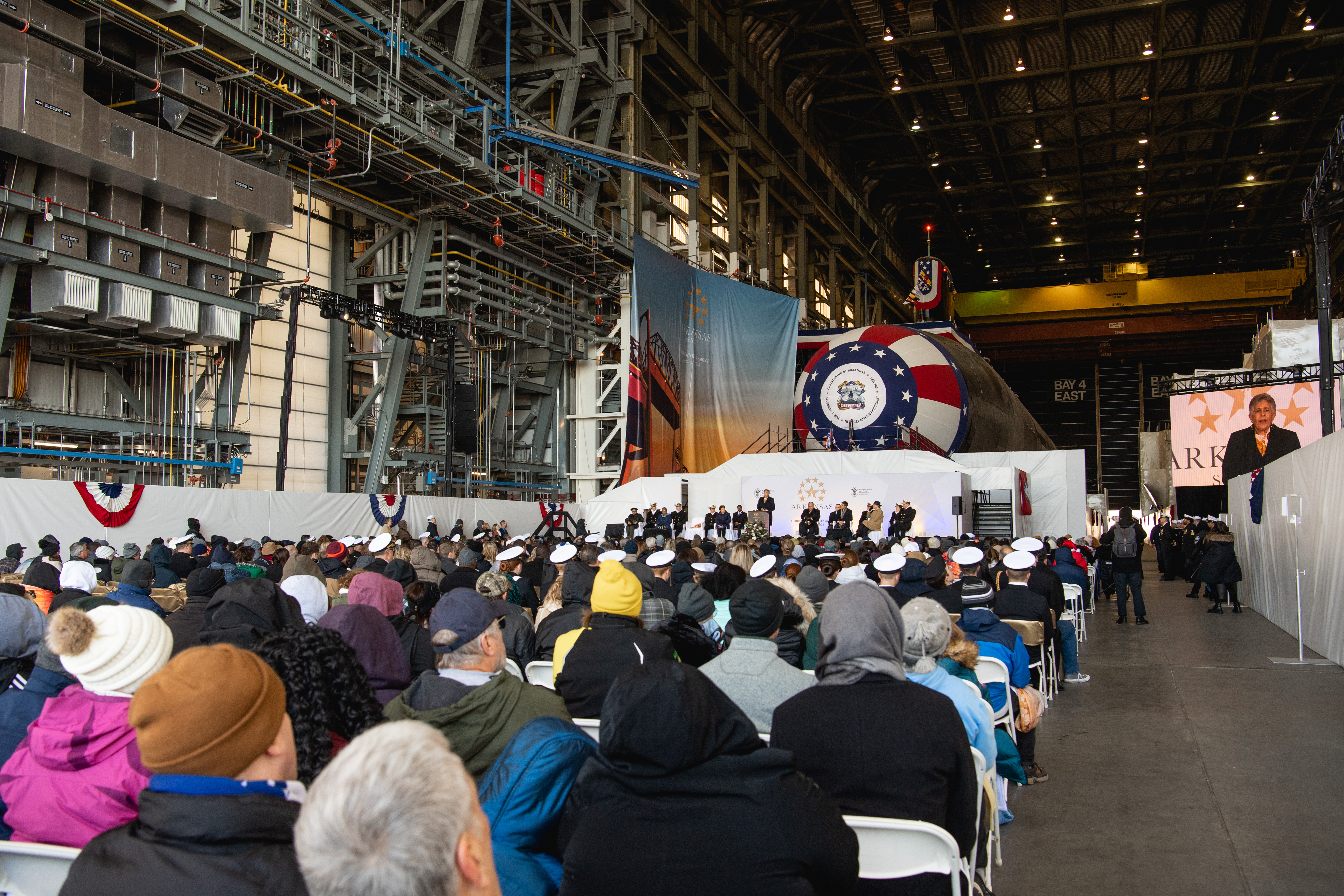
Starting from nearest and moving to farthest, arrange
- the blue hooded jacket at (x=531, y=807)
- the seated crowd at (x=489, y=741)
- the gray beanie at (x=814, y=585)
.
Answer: the seated crowd at (x=489, y=741), the blue hooded jacket at (x=531, y=807), the gray beanie at (x=814, y=585)

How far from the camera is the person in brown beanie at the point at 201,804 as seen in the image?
1511mm

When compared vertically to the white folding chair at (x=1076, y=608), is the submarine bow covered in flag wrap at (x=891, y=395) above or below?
above

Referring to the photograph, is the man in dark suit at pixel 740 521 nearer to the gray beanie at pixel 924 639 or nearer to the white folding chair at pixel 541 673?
the white folding chair at pixel 541 673

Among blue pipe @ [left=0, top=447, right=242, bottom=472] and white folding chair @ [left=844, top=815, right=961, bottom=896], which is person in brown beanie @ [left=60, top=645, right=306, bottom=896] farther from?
blue pipe @ [left=0, top=447, right=242, bottom=472]

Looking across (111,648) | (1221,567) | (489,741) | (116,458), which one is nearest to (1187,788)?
(489,741)

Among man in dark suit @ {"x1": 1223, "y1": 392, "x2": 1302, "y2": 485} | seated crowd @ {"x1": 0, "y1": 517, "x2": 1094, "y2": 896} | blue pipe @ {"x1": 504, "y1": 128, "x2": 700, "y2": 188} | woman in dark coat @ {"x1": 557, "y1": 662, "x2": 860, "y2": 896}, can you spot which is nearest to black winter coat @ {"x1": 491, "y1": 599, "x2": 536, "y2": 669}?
seated crowd @ {"x1": 0, "y1": 517, "x2": 1094, "y2": 896}

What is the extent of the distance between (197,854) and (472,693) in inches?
49.4

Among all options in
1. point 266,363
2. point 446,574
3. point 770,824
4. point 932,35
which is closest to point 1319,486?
point 446,574

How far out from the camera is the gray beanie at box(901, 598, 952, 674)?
3.53 metres

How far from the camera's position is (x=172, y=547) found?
1329 cm

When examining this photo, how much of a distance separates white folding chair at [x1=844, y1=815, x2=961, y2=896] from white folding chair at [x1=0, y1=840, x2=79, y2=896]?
1958 millimetres

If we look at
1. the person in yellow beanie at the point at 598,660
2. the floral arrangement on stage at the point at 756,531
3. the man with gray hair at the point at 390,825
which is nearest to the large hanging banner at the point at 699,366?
the floral arrangement on stage at the point at 756,531

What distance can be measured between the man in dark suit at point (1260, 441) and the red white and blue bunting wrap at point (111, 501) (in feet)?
59.8

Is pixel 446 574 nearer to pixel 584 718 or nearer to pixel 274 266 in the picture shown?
pixel 584 718
